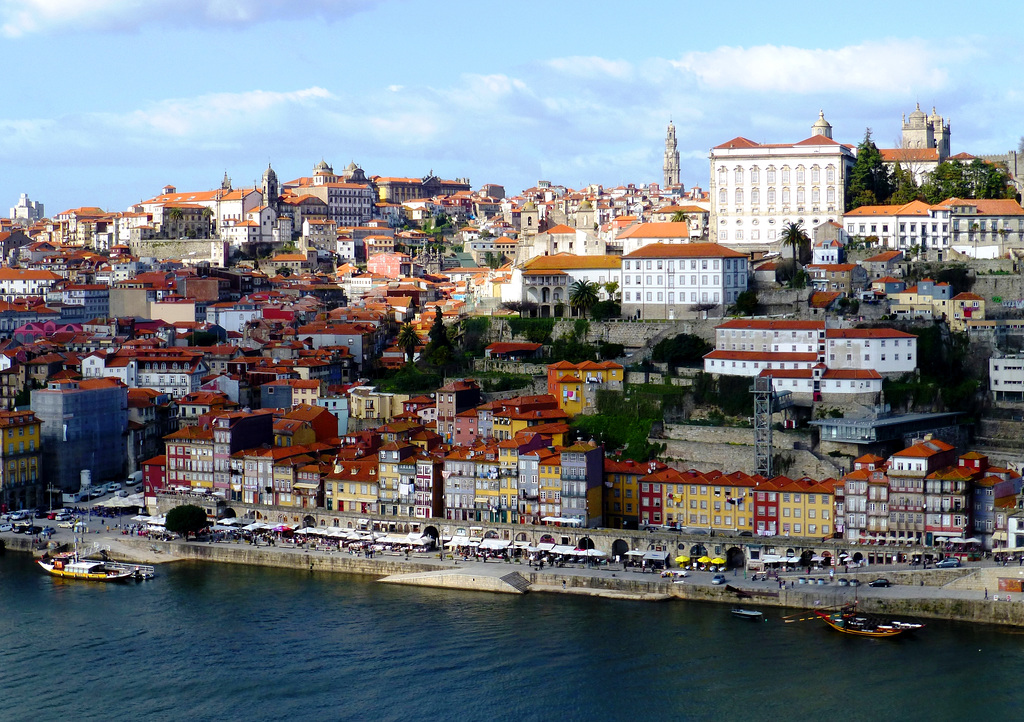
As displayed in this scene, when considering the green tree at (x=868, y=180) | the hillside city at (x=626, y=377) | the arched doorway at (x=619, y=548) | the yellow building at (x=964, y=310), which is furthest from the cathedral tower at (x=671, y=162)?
the arched doorway at (x=619, y=548)

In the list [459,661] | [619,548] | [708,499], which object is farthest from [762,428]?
[459,661]

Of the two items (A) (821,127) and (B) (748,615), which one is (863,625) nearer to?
(B) (748,615)

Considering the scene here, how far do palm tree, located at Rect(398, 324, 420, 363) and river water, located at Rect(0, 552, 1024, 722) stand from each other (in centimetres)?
1617

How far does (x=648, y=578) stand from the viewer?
33.5 meters

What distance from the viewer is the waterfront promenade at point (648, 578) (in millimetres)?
31016

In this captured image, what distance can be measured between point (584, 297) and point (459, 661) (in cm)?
2059

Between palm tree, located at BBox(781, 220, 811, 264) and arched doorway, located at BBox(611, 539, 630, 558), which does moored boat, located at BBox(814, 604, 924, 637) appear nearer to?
arched doorway, located at BBox(611, 539, 630, 558)

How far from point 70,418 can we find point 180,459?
3.90 metres

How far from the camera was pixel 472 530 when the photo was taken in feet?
121

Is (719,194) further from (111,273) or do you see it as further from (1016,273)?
(111,273)

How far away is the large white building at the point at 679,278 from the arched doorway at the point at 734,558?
1261 centimetres

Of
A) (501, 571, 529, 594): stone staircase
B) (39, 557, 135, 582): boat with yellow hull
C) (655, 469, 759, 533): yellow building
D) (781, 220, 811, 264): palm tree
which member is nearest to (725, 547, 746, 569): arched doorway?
(655, 469, 759, 533): yellow building

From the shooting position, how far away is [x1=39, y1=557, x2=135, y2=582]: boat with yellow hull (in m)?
35.9

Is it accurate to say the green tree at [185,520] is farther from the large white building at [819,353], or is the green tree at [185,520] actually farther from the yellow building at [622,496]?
the large white building at [819,353]
